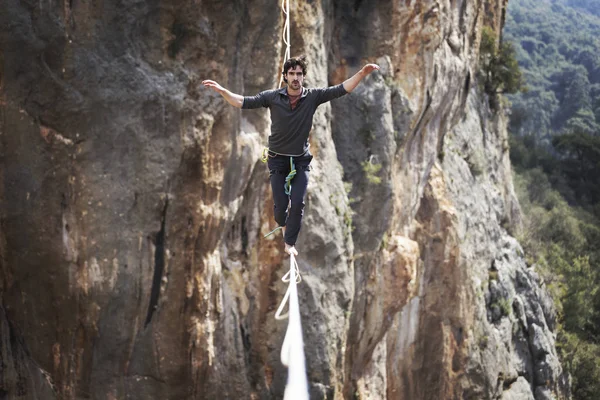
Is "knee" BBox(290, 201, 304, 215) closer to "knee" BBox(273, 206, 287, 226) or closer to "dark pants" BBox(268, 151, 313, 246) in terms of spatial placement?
"dark pants" BBox(268, 151, 313, 246)

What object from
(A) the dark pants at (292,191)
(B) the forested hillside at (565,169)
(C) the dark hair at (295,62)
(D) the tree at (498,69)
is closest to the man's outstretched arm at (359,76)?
(C) the dark hair at (295,62)

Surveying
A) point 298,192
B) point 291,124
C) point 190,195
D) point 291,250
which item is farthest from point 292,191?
point 190,195

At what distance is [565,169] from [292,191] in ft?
127

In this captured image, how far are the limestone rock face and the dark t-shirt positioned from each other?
9.91 ft

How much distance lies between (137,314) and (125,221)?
1.37m

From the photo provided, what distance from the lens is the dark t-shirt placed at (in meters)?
6.37

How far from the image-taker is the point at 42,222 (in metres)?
9.03

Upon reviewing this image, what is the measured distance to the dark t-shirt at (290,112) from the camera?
20.9ft

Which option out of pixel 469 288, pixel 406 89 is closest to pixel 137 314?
pixel 406 89

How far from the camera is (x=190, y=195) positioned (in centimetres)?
966

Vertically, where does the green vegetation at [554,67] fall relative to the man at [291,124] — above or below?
above

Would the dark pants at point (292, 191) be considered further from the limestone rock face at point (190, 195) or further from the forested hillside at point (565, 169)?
the forested hillside at point (565, 169)

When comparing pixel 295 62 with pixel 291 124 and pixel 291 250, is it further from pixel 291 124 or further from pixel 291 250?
pixel 291 250

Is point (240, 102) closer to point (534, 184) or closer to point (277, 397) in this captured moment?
point (277, 397)
